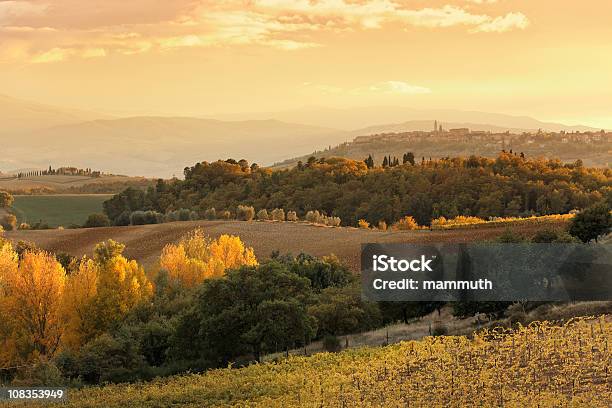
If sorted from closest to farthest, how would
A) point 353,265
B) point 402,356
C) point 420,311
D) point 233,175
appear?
point 402,356
point 420,311
point 353,265
point 233,175

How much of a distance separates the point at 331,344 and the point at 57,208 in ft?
441

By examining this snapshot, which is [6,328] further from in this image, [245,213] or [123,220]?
[123,220]

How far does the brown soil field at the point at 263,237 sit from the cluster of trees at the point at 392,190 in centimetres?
2573

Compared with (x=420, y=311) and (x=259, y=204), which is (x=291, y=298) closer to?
(x=420, y=311)

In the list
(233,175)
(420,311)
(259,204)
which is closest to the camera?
(420,311)

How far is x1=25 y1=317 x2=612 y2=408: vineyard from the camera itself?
2869 centimetres

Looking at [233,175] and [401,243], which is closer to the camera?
[401,243]

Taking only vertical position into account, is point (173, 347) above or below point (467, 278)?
below

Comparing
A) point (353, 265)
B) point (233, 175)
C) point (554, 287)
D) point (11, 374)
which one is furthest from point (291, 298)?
point (233, 175)

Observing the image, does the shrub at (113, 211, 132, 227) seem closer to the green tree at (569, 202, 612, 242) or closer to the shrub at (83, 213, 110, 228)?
the shrub at (83, 213, 110, 228)

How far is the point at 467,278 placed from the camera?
50.2 meters

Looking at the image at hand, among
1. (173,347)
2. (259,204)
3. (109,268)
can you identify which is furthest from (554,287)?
(259,204)

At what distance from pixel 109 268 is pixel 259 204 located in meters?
83.9

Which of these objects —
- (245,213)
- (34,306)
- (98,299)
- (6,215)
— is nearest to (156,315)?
(98,299)
